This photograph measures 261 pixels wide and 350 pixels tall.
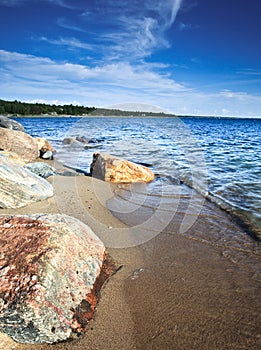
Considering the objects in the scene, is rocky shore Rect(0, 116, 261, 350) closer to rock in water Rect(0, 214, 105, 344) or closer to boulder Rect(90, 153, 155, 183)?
rock in water Rect(0, 214, 105, 344)

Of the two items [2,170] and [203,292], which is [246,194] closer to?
[203,292]

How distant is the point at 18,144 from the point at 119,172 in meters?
4.78

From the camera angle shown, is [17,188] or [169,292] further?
[17,188]

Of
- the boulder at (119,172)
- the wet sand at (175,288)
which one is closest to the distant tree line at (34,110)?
the boulder at (119,172)

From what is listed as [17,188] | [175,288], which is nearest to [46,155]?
[17,188]

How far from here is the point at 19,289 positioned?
1.83m

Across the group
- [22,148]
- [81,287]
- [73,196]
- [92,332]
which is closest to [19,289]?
[81,287]

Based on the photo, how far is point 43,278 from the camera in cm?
192

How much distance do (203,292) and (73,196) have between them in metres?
3.44

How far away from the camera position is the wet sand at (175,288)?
1.99 m

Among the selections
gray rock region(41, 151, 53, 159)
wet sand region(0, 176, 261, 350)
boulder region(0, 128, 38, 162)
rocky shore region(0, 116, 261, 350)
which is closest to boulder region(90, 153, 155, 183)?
wet sand region(0, 176, 261, 350)

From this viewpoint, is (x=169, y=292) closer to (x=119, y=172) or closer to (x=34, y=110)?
(x=119, y=172)

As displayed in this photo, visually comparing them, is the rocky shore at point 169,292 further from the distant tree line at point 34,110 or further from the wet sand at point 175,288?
the distant tree line at point 34,110

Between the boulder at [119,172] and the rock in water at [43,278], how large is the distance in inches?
187
